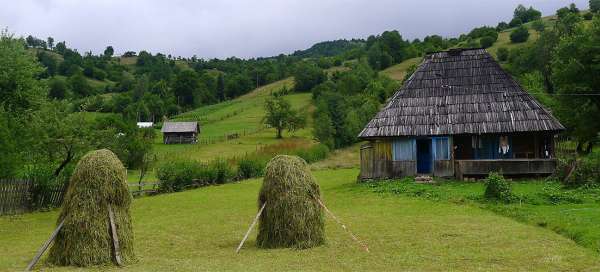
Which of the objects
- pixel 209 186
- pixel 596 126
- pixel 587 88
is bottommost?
pixel 209 186

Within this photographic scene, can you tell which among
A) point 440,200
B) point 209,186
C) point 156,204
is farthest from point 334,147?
point 440,200

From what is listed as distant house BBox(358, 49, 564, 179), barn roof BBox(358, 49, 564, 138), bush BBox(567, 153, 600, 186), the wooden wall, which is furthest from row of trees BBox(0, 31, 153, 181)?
Result: bush BBox(567, 153, 600, 186)

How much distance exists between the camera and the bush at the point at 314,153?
189ft

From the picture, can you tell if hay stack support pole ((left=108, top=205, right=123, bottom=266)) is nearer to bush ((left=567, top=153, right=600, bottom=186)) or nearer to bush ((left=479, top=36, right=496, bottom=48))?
bush ((left=567, top=153, right=600, bottom=186))

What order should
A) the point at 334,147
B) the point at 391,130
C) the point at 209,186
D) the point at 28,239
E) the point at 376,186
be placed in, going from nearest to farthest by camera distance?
the point at 28,239 < the point at 376,186 < the point at 391,130 < the point at 209,186 < the point at 334,147

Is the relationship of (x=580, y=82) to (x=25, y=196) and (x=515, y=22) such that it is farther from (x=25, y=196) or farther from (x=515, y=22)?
(x=515, y=22)

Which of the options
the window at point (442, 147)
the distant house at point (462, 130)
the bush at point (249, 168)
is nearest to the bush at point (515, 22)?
the bush at point (249, 168)

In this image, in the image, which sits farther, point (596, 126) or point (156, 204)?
point (596, 126)

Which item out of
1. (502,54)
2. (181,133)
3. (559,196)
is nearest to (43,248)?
(559,196)

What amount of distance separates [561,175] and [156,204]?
2128 cm

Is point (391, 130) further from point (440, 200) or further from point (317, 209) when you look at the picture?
point (317, 209)

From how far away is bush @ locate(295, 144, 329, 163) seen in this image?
57.6 metres

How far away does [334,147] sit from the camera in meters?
70.6

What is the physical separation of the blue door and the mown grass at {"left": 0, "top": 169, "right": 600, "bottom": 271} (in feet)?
28.8
